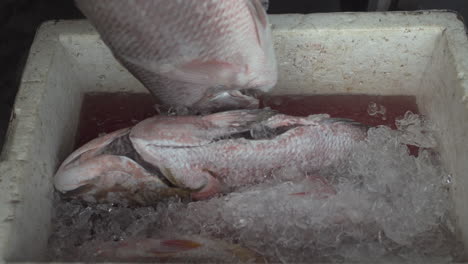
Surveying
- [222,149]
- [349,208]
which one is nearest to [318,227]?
[349,208]

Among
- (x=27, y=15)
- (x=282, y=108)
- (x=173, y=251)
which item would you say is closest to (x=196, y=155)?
(x=173, y=251)

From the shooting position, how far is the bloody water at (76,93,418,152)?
226cm

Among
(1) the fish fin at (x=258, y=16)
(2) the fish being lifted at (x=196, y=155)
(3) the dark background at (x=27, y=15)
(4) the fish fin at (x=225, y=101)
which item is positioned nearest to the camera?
(1) the fish fin at (x=258, y=16)

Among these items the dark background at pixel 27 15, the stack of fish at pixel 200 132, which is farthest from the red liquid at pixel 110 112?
the dark background at pixel 27 15

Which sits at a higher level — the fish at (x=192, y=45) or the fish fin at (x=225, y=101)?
the fish at (x=192, y=45)

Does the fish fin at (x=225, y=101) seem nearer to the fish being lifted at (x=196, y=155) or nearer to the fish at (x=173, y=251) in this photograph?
the fish being lifted at (x=196, y=155)

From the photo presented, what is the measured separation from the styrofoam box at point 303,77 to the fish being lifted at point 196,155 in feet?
0.57

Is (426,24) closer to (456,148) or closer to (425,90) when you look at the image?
(425,90)

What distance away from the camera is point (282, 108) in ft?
7.63

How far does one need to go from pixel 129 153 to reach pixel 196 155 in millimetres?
237

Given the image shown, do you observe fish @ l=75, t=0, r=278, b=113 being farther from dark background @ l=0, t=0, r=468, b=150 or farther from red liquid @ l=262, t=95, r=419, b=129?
dark background @ l=0, t=0, r=468, b=150

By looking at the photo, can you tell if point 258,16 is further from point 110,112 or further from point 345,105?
point 110,112

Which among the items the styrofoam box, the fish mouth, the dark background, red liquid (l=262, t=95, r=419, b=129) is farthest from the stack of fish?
the dark background

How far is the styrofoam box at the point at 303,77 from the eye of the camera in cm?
175
